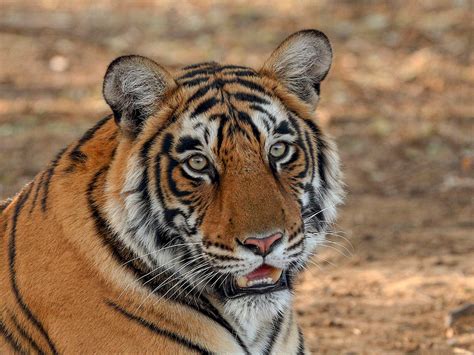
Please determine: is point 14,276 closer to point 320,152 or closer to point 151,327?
point 151,327

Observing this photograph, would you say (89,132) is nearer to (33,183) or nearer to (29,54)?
(33,183)

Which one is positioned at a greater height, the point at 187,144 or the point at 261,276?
the point at 187,144

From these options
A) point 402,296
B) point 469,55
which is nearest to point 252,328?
point 402,296

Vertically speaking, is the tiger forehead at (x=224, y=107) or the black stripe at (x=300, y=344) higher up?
the tiger forehead at (x=224, y=107)

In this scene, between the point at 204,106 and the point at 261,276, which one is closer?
the point at 261,276

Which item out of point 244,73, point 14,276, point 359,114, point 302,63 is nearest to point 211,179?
point 244,73

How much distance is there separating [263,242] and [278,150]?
37 cm

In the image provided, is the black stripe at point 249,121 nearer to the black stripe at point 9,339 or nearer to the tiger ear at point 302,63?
the tiger ear at point 302,63

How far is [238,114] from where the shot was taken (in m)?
3.14

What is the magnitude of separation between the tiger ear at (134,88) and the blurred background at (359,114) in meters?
1.69

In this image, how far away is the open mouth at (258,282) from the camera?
305cm

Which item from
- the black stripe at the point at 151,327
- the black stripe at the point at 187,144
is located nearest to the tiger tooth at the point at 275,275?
the black stripe at the point at 151,327

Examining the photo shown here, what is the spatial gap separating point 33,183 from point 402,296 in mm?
2289

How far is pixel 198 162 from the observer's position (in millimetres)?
3098
